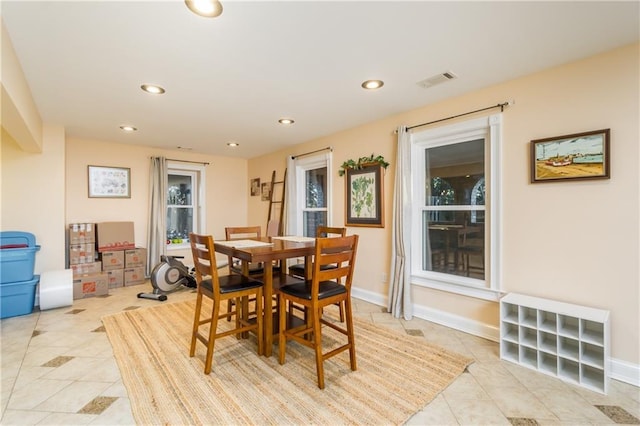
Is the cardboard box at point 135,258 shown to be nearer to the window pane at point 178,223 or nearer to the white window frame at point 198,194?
the window pane at point 178,223

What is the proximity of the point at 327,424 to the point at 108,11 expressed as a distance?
2.64 metres

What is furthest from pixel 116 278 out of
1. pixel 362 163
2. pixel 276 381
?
pixel 362 163

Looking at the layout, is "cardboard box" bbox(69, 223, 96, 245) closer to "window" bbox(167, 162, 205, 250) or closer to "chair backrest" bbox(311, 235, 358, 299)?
"window" bbox(167, 162, 205, 250)

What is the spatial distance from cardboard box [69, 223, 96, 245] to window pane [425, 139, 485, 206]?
4652 mm

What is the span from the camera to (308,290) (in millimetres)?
2166

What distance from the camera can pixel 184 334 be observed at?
2814mm

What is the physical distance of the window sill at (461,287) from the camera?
108 inches

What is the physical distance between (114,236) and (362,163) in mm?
3899

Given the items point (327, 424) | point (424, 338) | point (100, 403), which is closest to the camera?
point (327, 424)

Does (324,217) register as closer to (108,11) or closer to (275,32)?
(275,32)

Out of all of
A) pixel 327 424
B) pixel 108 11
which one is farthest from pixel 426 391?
pixel 108 11

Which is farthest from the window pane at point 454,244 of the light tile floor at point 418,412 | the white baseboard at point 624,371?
the white baseboard at point 624,371

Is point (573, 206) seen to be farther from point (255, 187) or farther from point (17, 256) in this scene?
point (17, 256)

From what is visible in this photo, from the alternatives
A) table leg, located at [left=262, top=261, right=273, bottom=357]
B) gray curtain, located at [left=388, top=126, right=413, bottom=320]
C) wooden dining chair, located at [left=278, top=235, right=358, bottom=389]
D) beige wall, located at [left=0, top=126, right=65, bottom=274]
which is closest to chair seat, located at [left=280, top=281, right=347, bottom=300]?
wooden dining chair, located at [left=278, top=235, right=358, bottom=389]
